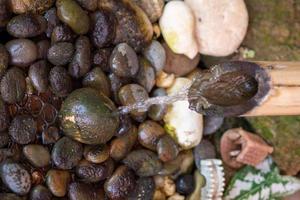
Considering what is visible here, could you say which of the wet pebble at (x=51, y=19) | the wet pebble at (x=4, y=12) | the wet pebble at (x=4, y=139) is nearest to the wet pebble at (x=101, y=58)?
the wet pebble at (x=51, y=19)

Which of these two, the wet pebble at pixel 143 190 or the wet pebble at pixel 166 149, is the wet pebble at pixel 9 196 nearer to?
the wet pebble at pixel 143 190

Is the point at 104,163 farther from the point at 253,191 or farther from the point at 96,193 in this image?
the point at 253,191

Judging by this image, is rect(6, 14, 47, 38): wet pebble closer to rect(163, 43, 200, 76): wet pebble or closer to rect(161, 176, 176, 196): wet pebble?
rect(163, 43, 200, 76): wet pebble

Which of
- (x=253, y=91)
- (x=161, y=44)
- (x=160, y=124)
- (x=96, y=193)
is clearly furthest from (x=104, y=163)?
(x=253, y=91)

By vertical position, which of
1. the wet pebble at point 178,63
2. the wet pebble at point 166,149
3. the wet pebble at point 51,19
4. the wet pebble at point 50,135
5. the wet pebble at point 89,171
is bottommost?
the wet pebble at point 166,149

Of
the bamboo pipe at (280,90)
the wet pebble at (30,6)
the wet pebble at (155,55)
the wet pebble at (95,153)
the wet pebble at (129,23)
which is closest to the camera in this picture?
the bamboo pipe at (280,90)

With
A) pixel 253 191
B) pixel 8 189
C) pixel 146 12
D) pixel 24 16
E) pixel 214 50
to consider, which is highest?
pixel 24 16

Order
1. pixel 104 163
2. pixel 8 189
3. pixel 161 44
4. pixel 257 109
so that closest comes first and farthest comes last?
pixel 257 109
pixel 8 189
pixel 104 163
pixel 161 44
